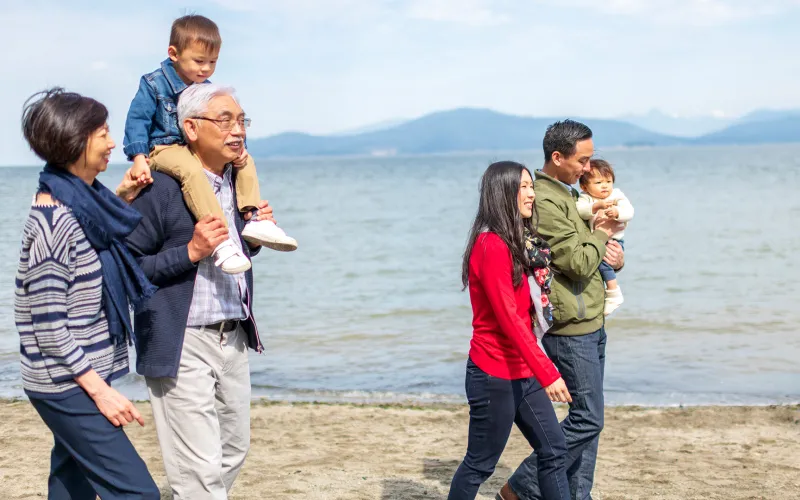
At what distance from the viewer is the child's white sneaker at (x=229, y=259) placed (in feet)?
10.7

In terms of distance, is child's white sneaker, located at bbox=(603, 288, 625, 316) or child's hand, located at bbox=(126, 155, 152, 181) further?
child's white sneaker, located at bbox=(603, 288, 625, 316)

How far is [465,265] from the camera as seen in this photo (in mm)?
3881

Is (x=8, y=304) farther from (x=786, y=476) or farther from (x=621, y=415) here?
(x=786, y=476)

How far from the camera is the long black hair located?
3.76m

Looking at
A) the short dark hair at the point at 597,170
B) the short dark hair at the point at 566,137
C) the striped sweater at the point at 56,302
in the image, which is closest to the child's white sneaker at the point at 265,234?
the striped sweater at the point at 56,302

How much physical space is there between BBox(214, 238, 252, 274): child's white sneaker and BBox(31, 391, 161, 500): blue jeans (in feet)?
2.30

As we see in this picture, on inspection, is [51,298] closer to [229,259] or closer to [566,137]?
[229,259]

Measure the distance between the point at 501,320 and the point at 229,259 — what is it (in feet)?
3.87

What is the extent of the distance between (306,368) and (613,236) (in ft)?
21.6

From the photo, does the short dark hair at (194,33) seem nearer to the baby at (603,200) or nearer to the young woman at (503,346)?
the young woman at (503,346)

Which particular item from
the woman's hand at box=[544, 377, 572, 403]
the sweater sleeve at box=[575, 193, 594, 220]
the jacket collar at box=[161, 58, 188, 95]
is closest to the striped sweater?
the jacket collar at box=[161, 58, 188, 95]

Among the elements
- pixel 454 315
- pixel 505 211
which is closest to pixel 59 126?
pixel 505 211

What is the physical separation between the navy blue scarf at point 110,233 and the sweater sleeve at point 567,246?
1834 mm

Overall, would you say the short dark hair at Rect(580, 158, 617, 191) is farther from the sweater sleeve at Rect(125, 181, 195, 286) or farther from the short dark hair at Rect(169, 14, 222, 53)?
the sweater sleeve at Rect(125, 181, 195, 286)
